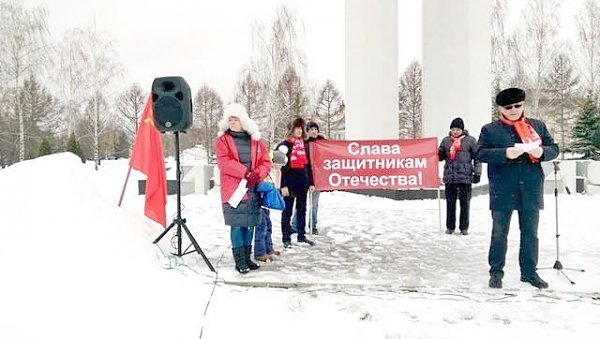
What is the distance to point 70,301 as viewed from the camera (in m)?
3.94

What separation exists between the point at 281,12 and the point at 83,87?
15981 mm

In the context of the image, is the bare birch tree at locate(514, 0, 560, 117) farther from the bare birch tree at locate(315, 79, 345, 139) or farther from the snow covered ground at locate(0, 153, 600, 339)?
the snow covered ground at locate(0, 153, 600, 339)

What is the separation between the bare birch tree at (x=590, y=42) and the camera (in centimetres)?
3078

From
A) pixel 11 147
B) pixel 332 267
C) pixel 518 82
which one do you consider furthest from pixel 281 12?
pixel 332 267

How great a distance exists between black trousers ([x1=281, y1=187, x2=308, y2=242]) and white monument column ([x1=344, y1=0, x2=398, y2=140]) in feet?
27.9

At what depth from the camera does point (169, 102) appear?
19.1 feet

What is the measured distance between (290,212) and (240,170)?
191 cm

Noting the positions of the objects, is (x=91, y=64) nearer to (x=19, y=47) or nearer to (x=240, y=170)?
(x=19, y=47)

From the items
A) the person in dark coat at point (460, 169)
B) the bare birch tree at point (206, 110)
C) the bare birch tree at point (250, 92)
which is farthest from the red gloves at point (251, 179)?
the bare birch tree at point (206, 110)

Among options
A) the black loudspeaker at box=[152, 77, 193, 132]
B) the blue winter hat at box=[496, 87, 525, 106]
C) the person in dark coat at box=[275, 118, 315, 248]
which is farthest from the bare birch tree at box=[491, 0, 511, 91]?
the black loudspeaker at box=[152, 77, 193, 132]

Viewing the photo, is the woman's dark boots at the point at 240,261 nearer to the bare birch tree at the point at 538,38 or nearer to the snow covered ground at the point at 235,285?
the snow covered ground at the point at 235,285

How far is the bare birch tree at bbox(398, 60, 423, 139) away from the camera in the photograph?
44094 mm

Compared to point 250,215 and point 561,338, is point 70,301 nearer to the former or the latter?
point 250,215

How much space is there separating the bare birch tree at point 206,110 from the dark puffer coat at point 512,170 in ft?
158
